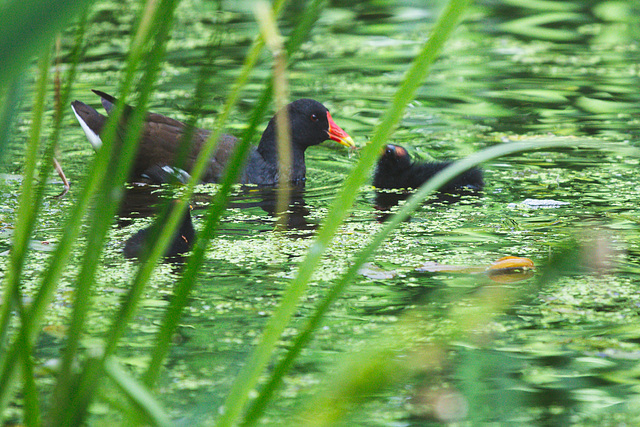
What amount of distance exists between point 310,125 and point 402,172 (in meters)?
0.85

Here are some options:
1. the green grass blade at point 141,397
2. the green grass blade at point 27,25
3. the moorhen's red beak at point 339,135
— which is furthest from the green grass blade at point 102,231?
the moorhen's red beak at point 339,135

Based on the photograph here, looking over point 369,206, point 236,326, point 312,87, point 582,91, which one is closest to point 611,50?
point 582,91

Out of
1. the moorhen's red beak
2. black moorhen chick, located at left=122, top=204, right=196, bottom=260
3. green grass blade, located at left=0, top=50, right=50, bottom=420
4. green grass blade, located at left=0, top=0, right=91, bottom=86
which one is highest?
green grass blade, located at left=0, top=0, right=91, bottom=86

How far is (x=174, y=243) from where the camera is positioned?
11.7ft

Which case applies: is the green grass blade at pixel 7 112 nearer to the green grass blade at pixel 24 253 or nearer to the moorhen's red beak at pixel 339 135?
the green grass blade at pixel 24 253

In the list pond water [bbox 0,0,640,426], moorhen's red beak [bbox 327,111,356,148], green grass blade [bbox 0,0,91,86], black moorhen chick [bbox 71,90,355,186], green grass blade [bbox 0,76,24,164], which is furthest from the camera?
moorhen's red beak [bbox 327,111,356,148]

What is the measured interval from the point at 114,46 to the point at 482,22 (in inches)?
144

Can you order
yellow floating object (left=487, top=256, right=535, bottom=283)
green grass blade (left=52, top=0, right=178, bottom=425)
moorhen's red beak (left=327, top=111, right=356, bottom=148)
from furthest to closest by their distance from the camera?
moorhen's red beak (left=327, top=111, right=356, bottom=148)
yellow floating object (left=487, top=256, right=535, bottom=283)
green grass blade (left=52, top=0, right=178, bottom=425)

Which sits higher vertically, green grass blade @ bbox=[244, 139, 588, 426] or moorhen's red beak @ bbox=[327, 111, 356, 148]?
green grass blade @ bbox=[244, 139, 588, 426]

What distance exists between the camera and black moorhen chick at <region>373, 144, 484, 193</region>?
494cm

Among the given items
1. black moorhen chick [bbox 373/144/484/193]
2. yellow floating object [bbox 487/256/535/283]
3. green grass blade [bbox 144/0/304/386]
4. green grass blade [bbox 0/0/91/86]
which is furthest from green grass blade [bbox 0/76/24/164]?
black moorhen chick [bbox 373/144/484/193]

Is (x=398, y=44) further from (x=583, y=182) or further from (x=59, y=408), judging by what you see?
(x=59, y=408)

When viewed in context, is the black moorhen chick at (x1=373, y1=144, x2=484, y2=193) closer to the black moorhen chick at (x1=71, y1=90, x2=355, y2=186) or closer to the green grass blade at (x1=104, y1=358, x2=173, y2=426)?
the black moorhen chick at (x1=71, y1=90, x2=355, y2=186)

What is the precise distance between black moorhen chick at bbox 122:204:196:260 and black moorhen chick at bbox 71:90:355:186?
136cm
